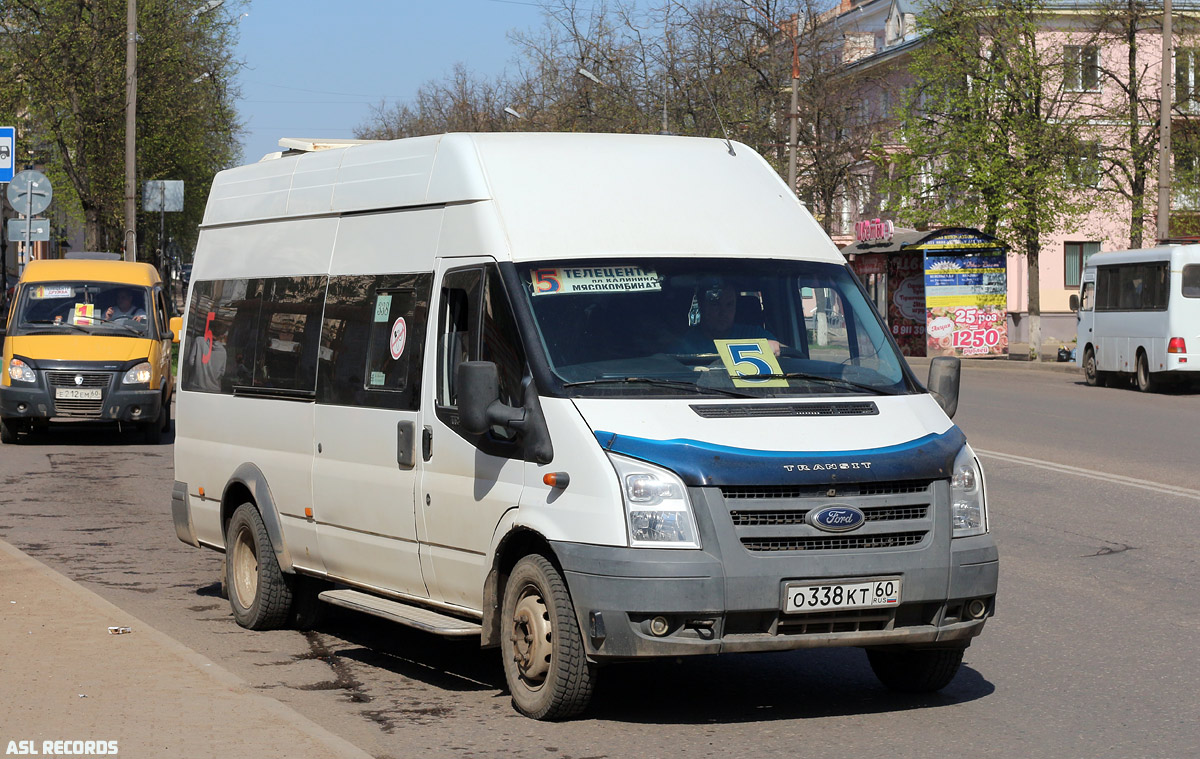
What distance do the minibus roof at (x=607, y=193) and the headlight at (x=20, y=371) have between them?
12791 millimetres

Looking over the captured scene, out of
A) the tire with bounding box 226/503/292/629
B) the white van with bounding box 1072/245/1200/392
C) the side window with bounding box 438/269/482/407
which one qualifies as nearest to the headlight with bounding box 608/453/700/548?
the side window with bounding box 438/269/482/407

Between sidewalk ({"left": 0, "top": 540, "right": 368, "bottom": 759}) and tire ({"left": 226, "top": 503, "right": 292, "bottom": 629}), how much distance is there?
0.82 metres

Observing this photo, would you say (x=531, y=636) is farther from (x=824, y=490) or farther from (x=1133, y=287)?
(x=1133, y=287)

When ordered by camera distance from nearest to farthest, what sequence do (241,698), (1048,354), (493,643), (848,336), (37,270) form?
1. (241,698)
2. (493,643)
3. (848,336)
4. (37,270)
5. (1048,354)

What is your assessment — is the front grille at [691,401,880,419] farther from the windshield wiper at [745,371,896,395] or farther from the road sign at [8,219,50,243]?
the road sign at [8,219,50,243]

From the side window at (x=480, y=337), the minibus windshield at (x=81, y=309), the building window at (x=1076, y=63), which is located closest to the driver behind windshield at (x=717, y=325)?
the side window at (x=480, y=337)

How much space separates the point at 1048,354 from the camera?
4616 cm

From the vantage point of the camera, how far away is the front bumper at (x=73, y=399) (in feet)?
63.7

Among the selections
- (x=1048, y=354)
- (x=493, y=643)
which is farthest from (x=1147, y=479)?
(x=1048, y=354)

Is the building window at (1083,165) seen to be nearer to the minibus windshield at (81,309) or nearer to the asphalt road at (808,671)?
the minibus windshield at (81,309)

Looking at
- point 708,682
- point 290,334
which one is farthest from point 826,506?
point 290,334

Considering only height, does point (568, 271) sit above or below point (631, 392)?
above

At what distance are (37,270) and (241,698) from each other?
1588 cm

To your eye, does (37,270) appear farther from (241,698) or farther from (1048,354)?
(1048,354)
